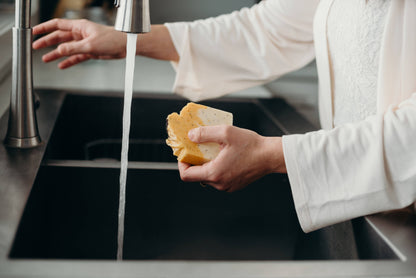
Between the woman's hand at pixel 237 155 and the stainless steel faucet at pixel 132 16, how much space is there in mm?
170

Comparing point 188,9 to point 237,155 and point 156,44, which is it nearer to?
point 156,44

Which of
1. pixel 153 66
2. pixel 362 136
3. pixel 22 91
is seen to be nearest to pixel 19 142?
pixel 22 91

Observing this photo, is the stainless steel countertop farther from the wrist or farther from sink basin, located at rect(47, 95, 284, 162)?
sink basin, located at rect(47, 95, 284, 162)

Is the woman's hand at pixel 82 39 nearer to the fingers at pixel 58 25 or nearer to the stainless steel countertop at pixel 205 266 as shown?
the fingers at pixel 58 25

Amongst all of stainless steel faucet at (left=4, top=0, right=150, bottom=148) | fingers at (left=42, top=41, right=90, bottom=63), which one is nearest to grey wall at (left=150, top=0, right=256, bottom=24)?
fingers at (left=42, top=41, right=90, bottom=63)

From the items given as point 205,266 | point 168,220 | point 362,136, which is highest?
point 362,136

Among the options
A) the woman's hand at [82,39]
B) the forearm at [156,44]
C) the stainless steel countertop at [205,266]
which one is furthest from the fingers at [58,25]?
the stainless steel countertop at [205,266]

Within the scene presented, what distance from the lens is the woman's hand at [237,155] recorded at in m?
0.71

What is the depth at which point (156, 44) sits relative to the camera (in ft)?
3.61

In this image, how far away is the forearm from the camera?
109 cm

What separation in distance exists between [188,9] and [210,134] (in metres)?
Answer: 1.23

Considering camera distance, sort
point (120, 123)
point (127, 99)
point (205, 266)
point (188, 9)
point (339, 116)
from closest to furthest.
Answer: point (205, 266), point (127, 99), point (339, 116), point (120, 123), point (188, 9)

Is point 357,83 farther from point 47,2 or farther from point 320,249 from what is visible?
point 47,2

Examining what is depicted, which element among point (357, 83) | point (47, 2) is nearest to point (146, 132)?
point (357, 83)
